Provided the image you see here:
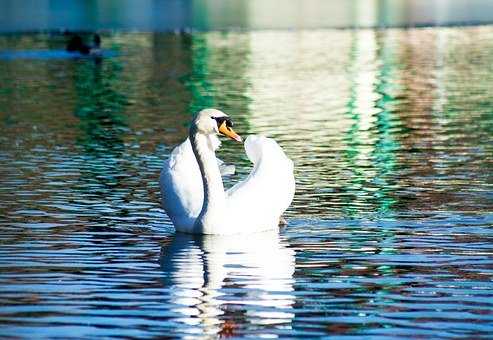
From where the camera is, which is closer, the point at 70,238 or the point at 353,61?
the point at 70,238

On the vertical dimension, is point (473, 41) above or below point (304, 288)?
below

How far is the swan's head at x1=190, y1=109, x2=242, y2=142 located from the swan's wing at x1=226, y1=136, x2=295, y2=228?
428mm

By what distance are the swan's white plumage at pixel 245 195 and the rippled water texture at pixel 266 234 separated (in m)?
0.22

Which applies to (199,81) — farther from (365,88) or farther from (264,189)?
(264,189)

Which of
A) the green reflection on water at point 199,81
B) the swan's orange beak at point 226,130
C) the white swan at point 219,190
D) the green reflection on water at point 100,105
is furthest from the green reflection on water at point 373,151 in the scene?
the green reflection on water at point 100,105

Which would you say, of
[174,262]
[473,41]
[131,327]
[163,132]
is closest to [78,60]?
[473,41]

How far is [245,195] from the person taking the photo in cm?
1694

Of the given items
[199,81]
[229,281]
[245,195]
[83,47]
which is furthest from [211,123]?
[83,47]

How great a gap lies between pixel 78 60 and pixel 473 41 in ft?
53.2

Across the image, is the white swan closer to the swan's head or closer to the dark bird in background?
the swan's head

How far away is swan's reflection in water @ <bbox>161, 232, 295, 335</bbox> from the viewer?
12219 mm

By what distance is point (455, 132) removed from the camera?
2773 cm

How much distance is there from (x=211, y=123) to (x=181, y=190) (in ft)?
2.45

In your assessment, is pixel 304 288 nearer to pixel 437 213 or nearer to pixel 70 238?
pixel 70 238
